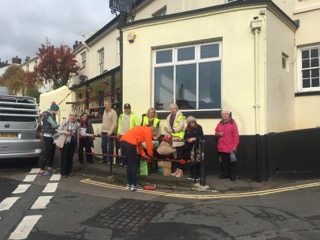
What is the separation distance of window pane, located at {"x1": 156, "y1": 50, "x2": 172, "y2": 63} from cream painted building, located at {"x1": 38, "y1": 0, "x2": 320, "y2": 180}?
0.10 ft

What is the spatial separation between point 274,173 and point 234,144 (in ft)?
4.41

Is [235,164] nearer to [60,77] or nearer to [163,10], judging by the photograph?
[163,10]

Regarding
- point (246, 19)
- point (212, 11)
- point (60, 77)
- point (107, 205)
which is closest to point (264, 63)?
point (246, 19)

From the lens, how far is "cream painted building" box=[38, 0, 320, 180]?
347 inches

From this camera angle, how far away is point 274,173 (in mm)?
8805

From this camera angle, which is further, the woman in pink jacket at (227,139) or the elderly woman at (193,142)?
the woman in pink jacket at (227,139)

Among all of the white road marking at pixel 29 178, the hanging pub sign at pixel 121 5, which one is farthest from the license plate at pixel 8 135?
the hanging pub sign at pixel 121 5

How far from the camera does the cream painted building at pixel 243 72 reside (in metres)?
8.82

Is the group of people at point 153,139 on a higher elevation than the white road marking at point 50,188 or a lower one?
higher

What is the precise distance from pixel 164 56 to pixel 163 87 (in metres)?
0.92

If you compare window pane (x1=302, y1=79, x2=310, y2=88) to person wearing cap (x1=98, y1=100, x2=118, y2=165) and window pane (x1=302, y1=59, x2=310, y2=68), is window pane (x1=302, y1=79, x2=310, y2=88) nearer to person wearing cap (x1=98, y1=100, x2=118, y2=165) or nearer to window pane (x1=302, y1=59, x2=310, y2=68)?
window pane (x1=302, y1=59, x2=310, y2=68)

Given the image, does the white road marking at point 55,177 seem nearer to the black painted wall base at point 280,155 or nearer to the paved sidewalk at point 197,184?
the paved sidewalk at point 197,184

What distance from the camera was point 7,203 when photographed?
659cm

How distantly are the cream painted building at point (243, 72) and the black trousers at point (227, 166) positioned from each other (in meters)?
0.31
